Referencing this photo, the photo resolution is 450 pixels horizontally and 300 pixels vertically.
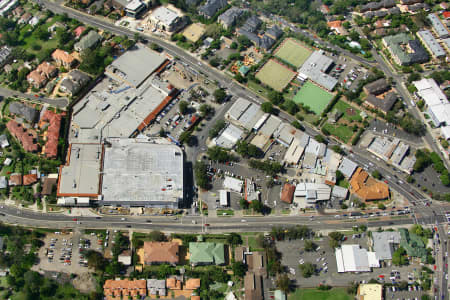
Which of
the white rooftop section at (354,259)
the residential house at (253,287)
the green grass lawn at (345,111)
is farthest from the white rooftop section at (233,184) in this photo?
the green grass lawn at (345,111)

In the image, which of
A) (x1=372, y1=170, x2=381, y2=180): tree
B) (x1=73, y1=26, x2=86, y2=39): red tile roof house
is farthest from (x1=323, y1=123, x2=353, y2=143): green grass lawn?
(x1=73, y1=26, x2=86, y2=39): red tile roof house

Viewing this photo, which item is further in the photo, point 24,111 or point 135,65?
point 135,65

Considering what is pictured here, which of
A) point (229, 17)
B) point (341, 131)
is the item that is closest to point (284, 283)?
point (341, 131)

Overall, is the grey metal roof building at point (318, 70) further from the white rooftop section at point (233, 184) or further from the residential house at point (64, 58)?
the residential house at point (64, 58)

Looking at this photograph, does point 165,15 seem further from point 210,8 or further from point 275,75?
point 275,75

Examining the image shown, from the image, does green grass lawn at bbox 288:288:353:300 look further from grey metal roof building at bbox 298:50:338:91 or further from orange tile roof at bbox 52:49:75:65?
orange tile roof at bbox 52:49:75:65

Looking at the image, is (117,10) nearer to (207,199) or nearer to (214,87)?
(214,87)
